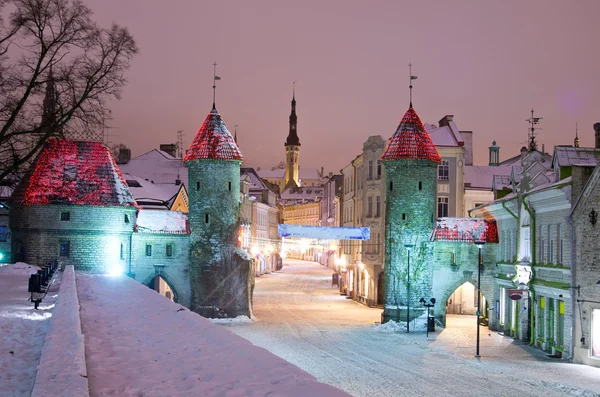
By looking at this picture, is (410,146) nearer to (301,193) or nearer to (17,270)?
(17,270)

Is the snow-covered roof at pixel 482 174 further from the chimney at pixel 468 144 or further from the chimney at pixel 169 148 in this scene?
the chimney at pixel 169 148

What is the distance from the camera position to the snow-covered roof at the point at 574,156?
105 feet

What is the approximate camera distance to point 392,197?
40.3 m

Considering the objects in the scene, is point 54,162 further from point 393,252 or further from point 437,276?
point 437,276

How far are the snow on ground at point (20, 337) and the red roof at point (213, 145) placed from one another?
66.8 feet

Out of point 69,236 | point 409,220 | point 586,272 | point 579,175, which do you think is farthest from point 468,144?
point 69,236

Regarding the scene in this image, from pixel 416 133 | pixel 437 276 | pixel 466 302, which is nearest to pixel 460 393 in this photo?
pixel 437 276

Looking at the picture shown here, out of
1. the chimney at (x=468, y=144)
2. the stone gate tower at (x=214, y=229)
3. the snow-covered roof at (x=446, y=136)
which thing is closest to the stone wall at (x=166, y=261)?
the stone gate tower at (x=214, y=229)

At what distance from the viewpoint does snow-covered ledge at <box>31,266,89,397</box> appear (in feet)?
22.0

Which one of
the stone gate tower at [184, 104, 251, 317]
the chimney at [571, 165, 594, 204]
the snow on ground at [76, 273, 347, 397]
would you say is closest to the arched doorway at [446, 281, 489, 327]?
the stone gate tower at [184, 104, 251, 317]

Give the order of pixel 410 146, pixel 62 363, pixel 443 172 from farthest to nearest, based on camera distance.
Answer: pixel 443 172 < pixel 410 146 < pixel 62 363

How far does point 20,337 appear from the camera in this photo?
12.2m

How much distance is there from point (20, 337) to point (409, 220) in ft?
97.5

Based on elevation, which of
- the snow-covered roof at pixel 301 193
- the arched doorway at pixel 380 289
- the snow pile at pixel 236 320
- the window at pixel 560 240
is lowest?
the snow pile at pixel 236 320
